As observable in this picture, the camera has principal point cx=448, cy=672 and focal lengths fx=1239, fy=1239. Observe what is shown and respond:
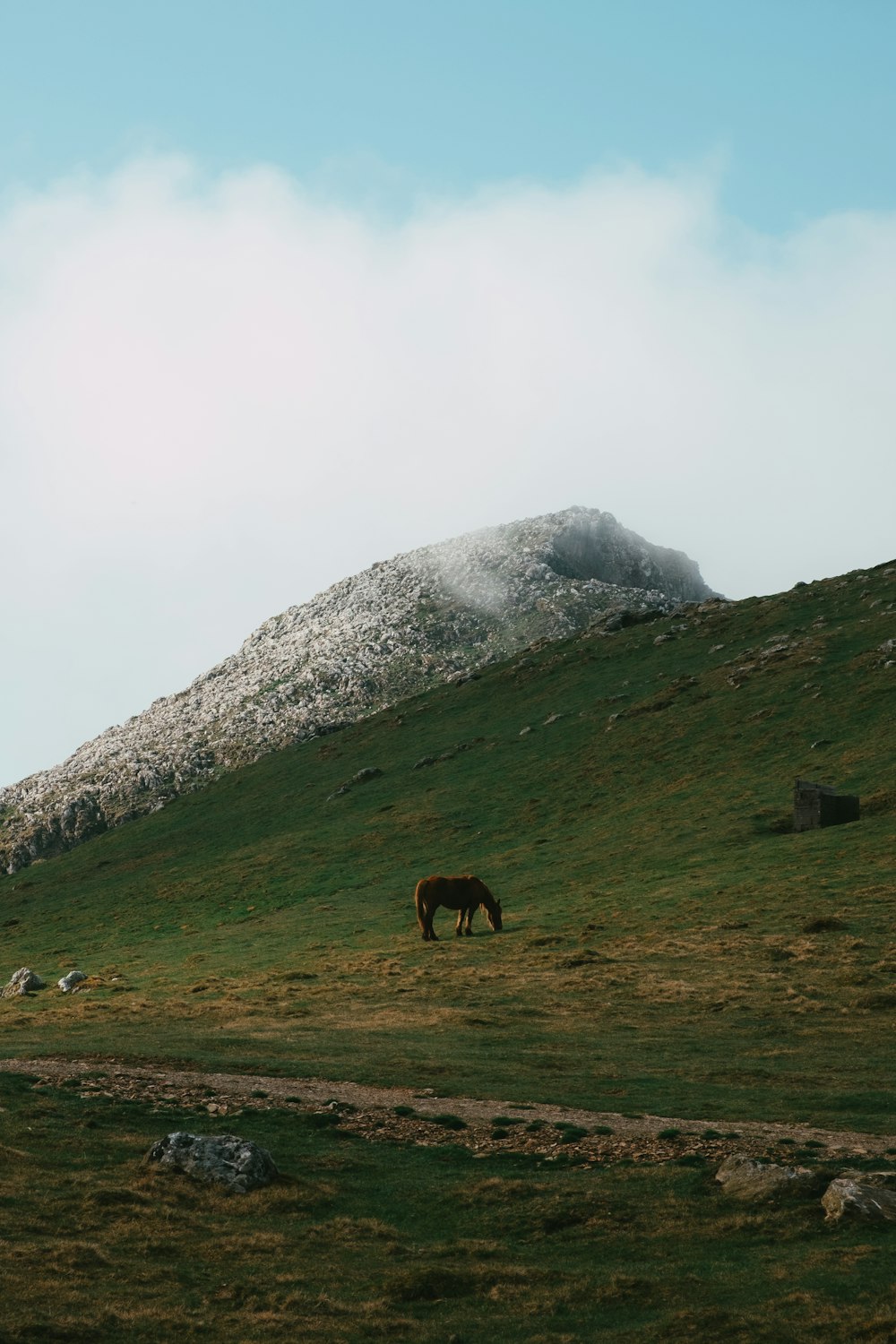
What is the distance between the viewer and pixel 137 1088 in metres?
24.4

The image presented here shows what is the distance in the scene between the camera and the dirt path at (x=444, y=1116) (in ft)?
67.0

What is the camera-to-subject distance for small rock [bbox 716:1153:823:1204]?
17281 millimetres

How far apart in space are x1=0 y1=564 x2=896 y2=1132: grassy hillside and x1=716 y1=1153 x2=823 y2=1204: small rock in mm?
4508

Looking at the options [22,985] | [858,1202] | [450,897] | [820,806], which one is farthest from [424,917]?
[858,1202]

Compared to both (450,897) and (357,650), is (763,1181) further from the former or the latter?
(357,650)

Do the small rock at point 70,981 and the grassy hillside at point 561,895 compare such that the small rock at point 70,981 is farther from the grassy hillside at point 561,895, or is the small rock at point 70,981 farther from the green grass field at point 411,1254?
the green grass field at point 411,1254

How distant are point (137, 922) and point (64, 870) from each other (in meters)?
29.9

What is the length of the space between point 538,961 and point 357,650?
327 feet

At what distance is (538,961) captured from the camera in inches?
1658

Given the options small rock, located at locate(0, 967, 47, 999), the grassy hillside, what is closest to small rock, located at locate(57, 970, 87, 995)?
the grassy hillside

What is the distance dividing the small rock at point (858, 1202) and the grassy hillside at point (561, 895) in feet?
17.9

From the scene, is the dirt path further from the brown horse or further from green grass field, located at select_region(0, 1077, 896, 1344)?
the brown horse

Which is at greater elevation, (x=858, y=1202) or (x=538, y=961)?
(x=858, y=1202)

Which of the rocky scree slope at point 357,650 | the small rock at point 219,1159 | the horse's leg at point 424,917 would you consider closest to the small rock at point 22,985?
the horse's leg at point 424,917
